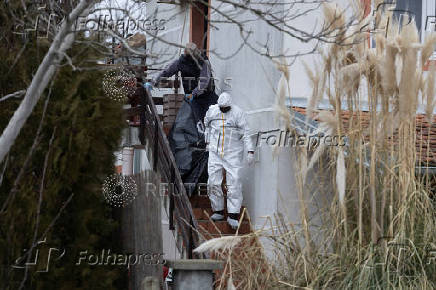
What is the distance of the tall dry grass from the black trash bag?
15.2 ft

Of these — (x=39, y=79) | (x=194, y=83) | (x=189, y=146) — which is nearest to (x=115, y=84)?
(x=189, y=146)

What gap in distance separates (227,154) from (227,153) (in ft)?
0.04

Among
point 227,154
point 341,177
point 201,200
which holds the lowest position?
point 201,200

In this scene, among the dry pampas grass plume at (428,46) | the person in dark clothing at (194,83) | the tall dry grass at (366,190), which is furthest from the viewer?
the person in dark clothing at (194,83)

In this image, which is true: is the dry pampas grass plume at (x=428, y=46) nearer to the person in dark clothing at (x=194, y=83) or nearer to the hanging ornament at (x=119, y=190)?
the hanging ornament at (x=119, y=190)

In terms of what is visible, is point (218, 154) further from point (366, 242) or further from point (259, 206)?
point (366, 242)

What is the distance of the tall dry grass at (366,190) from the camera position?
18.3 feet

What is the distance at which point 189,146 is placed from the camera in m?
11.2

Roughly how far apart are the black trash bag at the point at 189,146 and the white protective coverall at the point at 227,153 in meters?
0.59

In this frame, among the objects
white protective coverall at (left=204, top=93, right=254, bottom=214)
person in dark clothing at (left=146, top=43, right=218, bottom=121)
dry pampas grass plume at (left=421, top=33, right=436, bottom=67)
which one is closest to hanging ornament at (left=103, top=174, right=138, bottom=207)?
white protective coverall at (left=204, top=93, right=254, bottom=214)

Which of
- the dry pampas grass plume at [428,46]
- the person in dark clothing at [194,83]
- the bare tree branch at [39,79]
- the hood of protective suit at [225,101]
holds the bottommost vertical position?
the bare tree branch at [39,79]

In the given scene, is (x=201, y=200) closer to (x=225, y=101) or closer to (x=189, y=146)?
(x=189, y=146)

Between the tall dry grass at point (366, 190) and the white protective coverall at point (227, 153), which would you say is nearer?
the tall dry grass at point (366, 190)

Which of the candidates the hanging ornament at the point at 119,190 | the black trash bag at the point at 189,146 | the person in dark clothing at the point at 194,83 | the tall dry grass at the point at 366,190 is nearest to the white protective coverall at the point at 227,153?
the black trash bag at the point at 189,146
